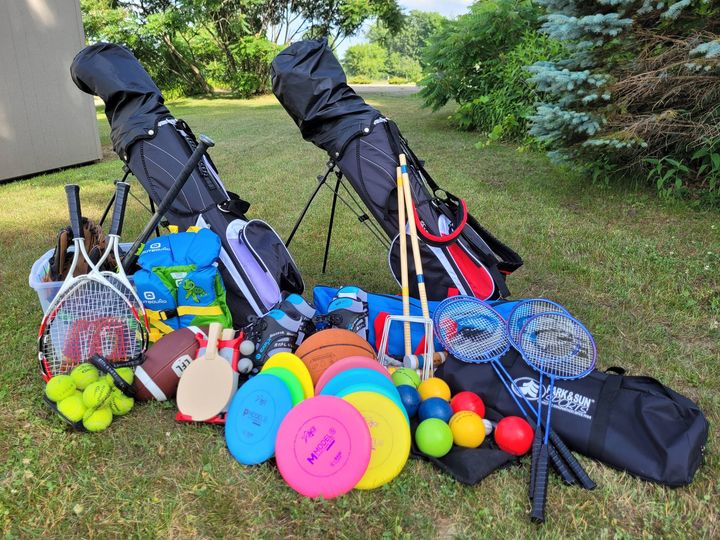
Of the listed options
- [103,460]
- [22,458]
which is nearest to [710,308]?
[103,460]

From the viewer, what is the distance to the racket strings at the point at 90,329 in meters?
2.46

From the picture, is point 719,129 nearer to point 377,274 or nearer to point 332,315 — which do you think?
point 377,274

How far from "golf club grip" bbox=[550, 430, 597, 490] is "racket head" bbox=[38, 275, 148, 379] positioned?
1.85 meters

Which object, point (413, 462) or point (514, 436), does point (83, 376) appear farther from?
point (514, 436)

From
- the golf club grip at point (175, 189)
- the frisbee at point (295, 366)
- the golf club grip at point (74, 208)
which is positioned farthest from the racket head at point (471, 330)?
the golf club grip at point (74, 208)

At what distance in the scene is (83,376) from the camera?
93.8 inches

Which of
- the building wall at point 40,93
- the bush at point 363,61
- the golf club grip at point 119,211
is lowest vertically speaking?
the bush at point 363,61

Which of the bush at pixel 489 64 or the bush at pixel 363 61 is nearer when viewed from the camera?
the bush at pixel 489 64

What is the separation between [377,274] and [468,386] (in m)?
1.68

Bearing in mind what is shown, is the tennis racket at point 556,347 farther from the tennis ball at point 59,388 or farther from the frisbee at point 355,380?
the tennis ball at point 59,388

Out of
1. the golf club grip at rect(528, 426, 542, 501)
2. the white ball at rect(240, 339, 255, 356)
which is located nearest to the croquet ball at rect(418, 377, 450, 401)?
the golf club grip at rect(528, 426, 542, 501)

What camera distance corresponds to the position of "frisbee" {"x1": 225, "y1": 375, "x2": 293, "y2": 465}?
2.15m

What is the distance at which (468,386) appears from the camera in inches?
97.7

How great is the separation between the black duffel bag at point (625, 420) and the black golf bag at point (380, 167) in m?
0.75
